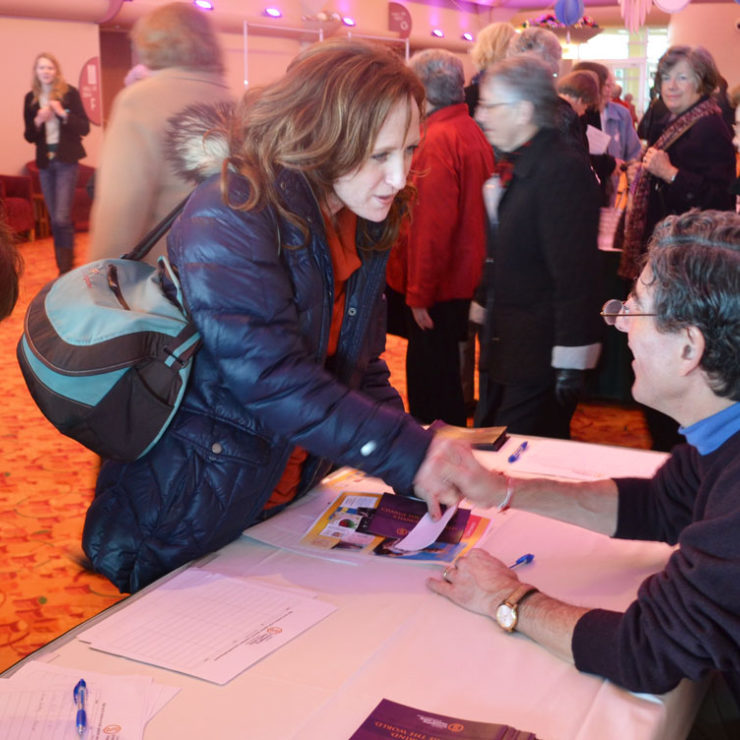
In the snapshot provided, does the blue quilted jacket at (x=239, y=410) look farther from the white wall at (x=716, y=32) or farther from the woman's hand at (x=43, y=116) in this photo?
the white wall at (x=716, y=32)

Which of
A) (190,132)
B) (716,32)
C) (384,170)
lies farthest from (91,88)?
(384,170)

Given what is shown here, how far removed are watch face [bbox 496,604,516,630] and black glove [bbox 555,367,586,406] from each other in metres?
1.46

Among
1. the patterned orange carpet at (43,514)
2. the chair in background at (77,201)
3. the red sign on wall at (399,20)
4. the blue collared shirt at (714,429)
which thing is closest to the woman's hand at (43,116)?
the patterned orange carpet at (43,514)

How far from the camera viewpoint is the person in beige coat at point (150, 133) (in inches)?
102

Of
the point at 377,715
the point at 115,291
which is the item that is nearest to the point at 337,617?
the point at 377,715

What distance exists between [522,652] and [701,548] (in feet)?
1.00

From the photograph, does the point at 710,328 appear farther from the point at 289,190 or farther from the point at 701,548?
the point at 289,190

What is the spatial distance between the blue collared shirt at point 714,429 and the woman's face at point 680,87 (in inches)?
123

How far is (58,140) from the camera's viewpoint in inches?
314

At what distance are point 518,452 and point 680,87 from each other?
8.60ft

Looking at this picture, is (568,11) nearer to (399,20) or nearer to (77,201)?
(77,201)

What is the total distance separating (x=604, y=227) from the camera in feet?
18.7

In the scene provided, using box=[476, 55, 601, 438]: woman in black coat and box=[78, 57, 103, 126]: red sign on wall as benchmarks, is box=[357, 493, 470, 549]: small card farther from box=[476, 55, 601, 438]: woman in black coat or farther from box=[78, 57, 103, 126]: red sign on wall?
box=[78, 57, 103, 126]: red sign on wall

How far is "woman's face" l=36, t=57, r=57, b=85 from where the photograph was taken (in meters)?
8.22
